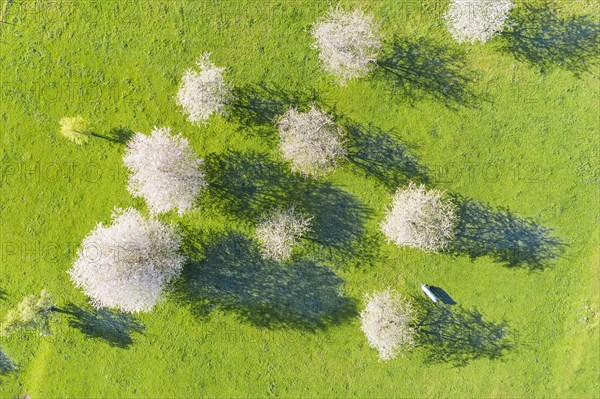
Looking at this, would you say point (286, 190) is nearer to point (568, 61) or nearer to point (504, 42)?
point (504, 42)

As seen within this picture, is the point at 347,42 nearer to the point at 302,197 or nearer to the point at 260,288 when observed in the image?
the point at 302,197

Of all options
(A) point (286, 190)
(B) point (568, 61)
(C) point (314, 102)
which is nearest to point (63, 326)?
(A) point (286, 190)

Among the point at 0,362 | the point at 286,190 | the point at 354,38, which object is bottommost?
the point at 0,362

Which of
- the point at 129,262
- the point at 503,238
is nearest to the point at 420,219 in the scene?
the point at 503,238

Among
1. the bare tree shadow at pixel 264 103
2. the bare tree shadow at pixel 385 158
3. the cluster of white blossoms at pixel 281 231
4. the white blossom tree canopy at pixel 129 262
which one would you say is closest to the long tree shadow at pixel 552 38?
the bare tree shadow at pixel 385 158

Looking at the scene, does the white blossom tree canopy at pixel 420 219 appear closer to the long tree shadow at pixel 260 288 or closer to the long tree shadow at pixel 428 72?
the long tree shadow at pixel 260 288

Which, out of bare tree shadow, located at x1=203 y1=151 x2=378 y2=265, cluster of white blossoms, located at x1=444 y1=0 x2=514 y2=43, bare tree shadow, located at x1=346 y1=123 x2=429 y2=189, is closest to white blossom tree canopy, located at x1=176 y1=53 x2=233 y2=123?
bare tree shadow, located at x1=203 y1=151 x2=378 y2=265

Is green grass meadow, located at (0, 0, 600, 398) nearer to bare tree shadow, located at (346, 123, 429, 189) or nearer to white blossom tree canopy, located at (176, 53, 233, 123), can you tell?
bare tree shadow, located at (346, 123, 429, 189)
